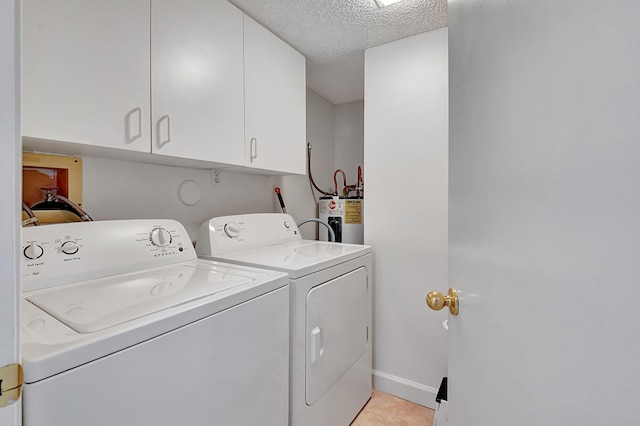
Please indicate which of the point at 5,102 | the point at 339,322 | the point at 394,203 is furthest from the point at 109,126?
the point at 394,203

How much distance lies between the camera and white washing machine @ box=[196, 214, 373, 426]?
4.28 ft

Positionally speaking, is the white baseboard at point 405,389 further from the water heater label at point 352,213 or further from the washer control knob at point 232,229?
the washer control knob at point 232,229

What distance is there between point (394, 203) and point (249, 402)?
4.98ft

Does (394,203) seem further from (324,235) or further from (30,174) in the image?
(30,174)

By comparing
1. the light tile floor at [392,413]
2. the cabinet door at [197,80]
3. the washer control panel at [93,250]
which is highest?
the cabinet door at [197,80]

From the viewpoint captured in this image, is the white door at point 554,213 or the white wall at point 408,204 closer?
the white door at point 554,213

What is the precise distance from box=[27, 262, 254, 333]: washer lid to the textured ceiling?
1497 mm

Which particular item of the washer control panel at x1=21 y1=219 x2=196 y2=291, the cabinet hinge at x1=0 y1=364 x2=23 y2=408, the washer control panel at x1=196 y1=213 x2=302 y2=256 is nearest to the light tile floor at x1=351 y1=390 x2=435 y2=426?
the washer control panel at x1=196 y1=213 x2=302 y2=256

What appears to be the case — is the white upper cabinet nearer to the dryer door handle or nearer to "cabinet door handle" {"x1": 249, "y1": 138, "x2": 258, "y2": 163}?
"cabinet door handle" {"x1": 249, "y1": 138, "x2": 258, "y2": 163}

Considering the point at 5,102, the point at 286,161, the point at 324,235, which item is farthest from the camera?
the point at 324,235

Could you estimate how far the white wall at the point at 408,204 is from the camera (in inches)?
75.6

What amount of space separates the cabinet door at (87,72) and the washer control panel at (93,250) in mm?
341

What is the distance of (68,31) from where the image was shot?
0.98 m

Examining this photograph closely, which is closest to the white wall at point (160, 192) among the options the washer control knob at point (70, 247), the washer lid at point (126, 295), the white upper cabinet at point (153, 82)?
the white upper cabinet at point (153, 82)
